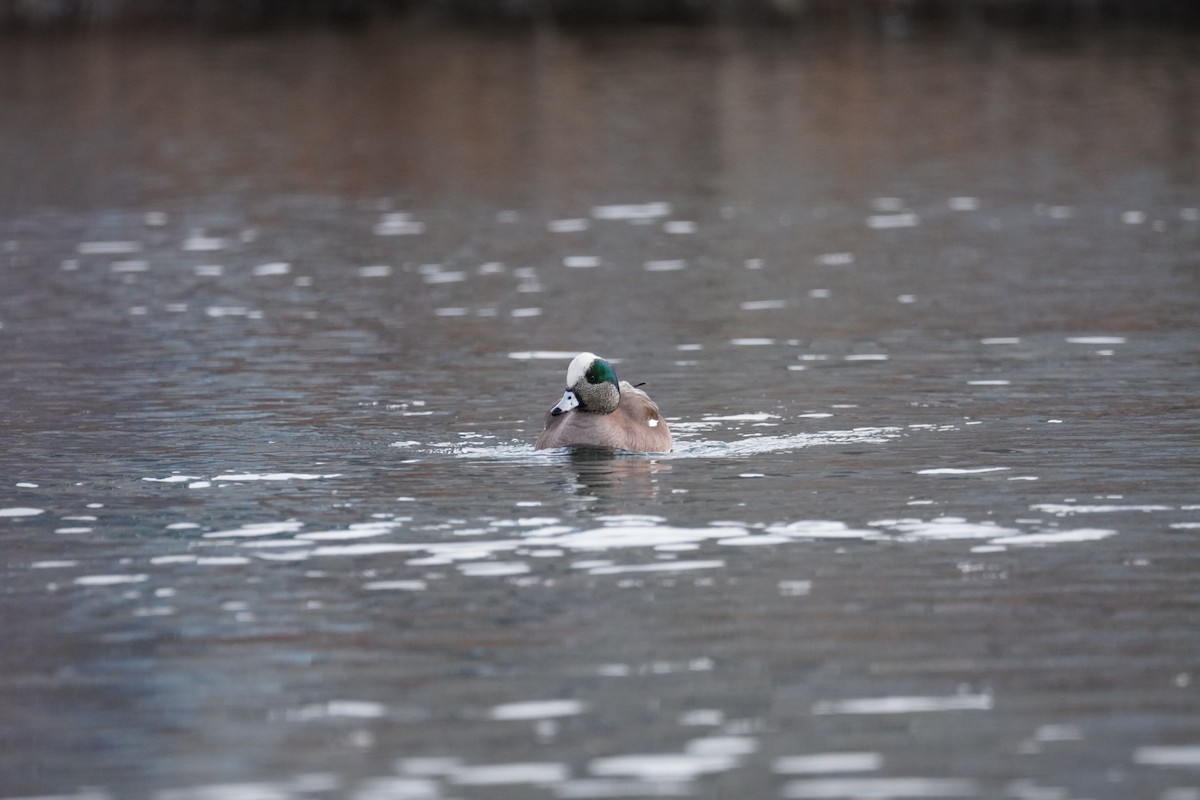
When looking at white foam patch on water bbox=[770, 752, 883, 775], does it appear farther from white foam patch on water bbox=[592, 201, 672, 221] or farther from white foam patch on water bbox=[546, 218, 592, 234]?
white foam patch on water bbox=[592, 201, 672, 221]

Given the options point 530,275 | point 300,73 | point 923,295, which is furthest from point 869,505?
point 300,73

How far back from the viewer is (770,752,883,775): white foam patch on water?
914cm

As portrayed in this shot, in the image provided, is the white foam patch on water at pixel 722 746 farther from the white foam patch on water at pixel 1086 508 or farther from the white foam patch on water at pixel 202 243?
the white foam patch on water at pixel 202 243

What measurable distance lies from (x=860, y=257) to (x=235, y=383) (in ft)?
33.0

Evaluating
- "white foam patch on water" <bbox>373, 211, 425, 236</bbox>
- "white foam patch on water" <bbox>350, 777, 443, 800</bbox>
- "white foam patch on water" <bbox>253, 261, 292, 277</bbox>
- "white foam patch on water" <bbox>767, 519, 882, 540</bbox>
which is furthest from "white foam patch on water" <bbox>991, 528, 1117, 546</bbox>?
"white foam patch on water" <bbox>373, 211, 425, 236</bbox>

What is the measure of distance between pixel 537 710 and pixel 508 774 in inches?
33.8

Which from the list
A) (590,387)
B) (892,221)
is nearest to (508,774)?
(590,387)

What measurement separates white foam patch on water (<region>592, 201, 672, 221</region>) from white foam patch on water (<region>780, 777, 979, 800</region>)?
2353cm

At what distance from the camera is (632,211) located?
33.2 m

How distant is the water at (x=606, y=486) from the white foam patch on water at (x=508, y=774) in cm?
3

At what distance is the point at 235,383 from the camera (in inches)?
778

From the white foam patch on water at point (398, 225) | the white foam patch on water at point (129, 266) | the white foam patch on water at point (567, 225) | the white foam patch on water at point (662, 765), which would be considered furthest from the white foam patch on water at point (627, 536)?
the white foam patch on water at point (398, 225)

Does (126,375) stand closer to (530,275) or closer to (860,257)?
(530,275)

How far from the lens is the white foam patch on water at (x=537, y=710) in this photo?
9906 mm
